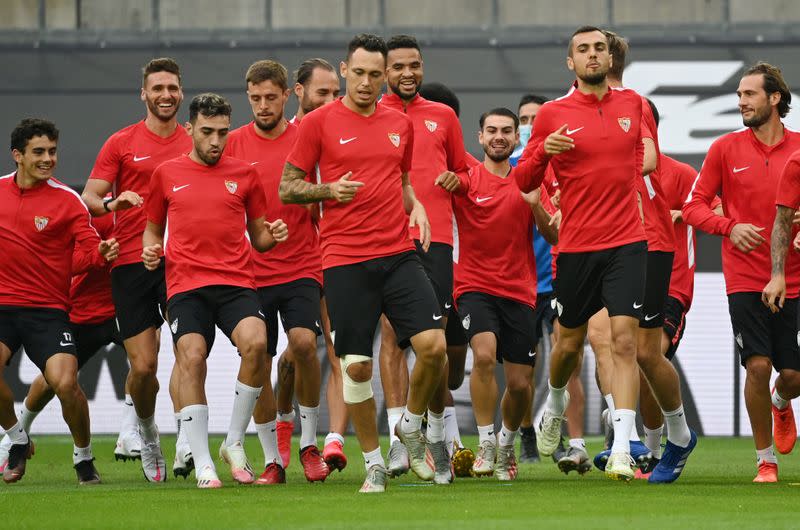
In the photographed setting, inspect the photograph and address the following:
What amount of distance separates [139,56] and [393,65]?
845 cm

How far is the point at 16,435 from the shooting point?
11.5 meters

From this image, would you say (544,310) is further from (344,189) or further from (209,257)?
(344,189)

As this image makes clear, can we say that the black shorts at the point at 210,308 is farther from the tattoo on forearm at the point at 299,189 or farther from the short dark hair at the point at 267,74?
the short dark hair at the point at 267,74

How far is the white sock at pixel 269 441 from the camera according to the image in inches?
423

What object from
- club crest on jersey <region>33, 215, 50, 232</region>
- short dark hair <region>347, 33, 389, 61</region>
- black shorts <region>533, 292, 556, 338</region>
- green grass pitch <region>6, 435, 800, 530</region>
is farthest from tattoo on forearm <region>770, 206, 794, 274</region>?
club crest on jersey <region>33, 215, 50, 232</region>

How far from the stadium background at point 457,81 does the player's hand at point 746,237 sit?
6666 mm

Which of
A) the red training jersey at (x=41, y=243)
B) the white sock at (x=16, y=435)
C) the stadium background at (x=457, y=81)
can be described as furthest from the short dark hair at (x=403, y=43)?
the stadium background at (x=457, y=81)

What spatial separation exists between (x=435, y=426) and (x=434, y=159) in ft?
6.22

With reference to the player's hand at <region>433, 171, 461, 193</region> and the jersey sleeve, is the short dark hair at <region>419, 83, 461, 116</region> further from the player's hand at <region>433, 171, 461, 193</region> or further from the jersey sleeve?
the jersey sleeve

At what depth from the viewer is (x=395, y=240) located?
9.32 m

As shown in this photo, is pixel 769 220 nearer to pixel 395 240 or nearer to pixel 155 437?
pixel 395 240

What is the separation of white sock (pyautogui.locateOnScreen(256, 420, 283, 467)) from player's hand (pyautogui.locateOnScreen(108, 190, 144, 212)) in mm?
1792

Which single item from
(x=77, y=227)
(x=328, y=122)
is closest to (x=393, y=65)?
(x=328, y=122)

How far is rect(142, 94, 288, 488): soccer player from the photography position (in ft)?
32.9
